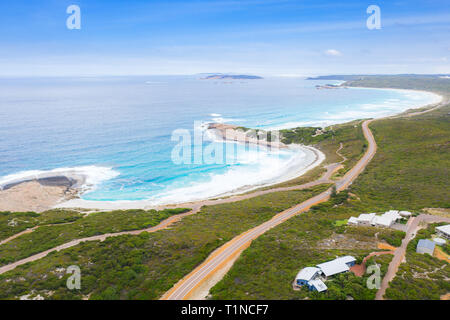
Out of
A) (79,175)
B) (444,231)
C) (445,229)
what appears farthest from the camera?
(79,175)

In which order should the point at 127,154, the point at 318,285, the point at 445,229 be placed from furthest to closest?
the point at 127,154 → the point at 445,229 → the point at 318,285

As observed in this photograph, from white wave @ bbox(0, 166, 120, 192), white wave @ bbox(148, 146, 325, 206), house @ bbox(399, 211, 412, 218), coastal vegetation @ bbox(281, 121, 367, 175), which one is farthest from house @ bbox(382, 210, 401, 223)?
white wave @ bbox(0, 166, 120, 192)

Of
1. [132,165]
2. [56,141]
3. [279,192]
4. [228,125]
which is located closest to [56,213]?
[132,165]

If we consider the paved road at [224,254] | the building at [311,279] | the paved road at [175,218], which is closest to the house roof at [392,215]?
the paved road at [224,254]

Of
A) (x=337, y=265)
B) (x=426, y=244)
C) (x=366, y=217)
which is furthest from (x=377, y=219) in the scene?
(x=337, y=265)

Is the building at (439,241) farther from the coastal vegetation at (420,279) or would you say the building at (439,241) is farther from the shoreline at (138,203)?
the shoreline at (138,203)

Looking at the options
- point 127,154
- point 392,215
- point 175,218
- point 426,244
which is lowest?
point 175,218

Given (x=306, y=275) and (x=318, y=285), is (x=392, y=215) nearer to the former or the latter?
(x=306, y=275)
